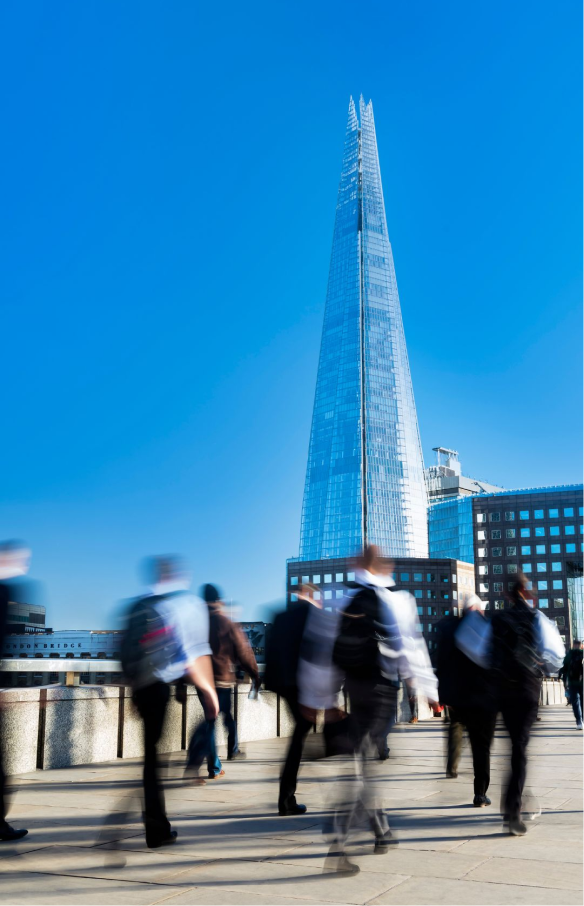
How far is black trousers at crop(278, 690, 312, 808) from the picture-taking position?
7.87 metres

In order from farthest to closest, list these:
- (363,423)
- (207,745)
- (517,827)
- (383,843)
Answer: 1. (363,423)
2. (207,745)
3. (517,827)
4. (383,843)

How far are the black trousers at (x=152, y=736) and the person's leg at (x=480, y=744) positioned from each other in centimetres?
359

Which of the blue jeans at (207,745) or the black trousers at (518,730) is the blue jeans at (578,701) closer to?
the blue jeans at (207,745)

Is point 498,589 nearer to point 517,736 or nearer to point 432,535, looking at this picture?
point 432,535

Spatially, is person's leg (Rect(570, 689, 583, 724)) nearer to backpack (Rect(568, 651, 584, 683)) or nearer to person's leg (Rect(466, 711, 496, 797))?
backpack (Rect(568, 651, 584, 683))

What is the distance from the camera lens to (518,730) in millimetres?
7531

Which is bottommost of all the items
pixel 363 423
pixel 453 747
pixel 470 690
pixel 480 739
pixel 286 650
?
pixel 453 747

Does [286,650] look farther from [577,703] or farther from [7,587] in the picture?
[577,703]

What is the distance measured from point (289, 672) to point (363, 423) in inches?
6242

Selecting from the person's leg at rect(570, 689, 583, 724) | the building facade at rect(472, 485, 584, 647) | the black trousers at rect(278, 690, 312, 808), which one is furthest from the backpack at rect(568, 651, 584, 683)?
the building facade at rect(472, 485, 584, 647)

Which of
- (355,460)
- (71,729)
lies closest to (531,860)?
(71,729)

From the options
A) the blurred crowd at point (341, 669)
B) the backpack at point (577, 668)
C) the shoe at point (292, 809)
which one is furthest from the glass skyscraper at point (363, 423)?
the blurred crowd at point (341, 669)

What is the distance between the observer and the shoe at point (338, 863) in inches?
226

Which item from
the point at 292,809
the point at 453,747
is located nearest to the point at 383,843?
the point at 292,809
